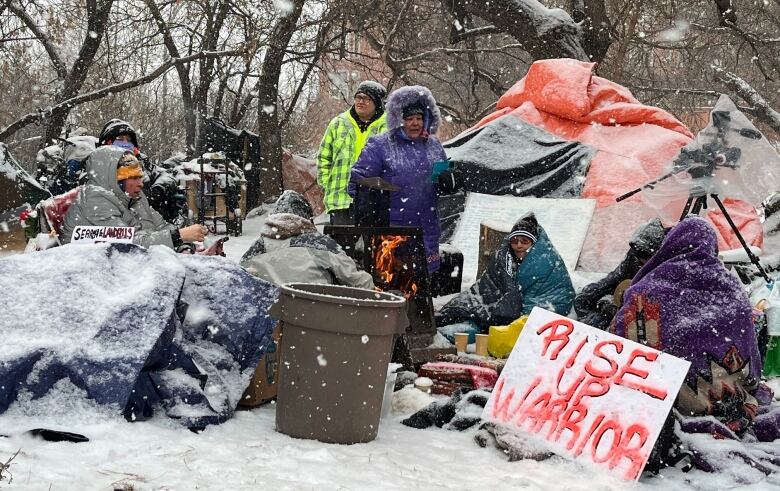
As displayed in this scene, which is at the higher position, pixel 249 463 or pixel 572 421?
pixel 572 421

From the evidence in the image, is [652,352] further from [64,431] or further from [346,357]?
[64,431]

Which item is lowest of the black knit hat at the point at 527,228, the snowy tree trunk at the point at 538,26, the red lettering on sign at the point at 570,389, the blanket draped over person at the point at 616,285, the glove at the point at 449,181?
the red lettering on sign at the point at 570,389

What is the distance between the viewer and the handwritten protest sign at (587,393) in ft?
11.6

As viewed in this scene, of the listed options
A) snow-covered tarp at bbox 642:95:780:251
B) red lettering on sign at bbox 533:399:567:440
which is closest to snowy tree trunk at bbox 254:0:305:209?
snow-covered tarp at bbox 642:95:780:251

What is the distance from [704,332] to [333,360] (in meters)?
1.74

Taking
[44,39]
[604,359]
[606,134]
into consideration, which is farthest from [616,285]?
[44,39]

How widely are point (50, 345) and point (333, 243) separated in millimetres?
1768

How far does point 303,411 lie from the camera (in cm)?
362

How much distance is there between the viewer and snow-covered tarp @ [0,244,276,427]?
3.49 metres

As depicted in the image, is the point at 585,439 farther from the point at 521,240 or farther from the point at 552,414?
the point at 521,240

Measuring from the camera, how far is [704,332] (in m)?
3.91

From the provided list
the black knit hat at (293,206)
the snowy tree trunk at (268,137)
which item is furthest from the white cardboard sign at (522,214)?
the snowy tree trunk at (268,137)

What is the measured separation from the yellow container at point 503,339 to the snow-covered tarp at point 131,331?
1745 mm

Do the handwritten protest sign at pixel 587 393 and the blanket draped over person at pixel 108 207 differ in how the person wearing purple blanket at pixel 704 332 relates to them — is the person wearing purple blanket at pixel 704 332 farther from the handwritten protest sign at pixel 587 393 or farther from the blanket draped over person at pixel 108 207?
the blanket draped over person at pixel 108 207
